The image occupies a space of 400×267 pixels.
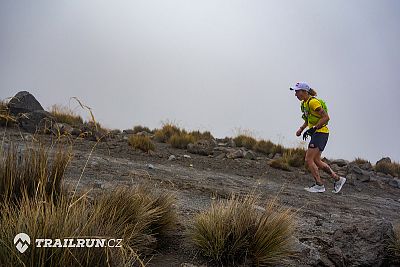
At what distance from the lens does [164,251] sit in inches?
119

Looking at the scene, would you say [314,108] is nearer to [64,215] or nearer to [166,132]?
[64,215]

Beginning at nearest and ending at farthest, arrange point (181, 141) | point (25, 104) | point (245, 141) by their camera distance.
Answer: point (25, 104) < point (181, 141) < point (245, 141)

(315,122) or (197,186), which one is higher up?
(315,122)

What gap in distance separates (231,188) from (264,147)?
753 cm

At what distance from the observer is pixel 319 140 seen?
24.5 ft

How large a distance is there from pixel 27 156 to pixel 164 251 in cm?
130

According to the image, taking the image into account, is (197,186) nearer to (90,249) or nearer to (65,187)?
(65,187)

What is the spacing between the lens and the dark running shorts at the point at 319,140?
7.43m

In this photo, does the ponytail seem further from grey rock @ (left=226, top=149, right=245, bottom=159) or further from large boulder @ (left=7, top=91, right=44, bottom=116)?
large boulder @ (left=7, top=91, right=44, bottom=116)

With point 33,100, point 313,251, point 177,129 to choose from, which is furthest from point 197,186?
point 177,129

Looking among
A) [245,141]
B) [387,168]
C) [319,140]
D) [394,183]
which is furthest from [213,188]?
[387,168]

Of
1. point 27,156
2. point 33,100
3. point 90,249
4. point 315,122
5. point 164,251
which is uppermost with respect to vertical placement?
point 315,122

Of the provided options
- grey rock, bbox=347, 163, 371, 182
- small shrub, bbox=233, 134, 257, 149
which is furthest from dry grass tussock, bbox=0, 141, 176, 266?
small shrub, bbox=233, 134, 257, 149

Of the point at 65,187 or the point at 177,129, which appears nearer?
the point at 65,187
